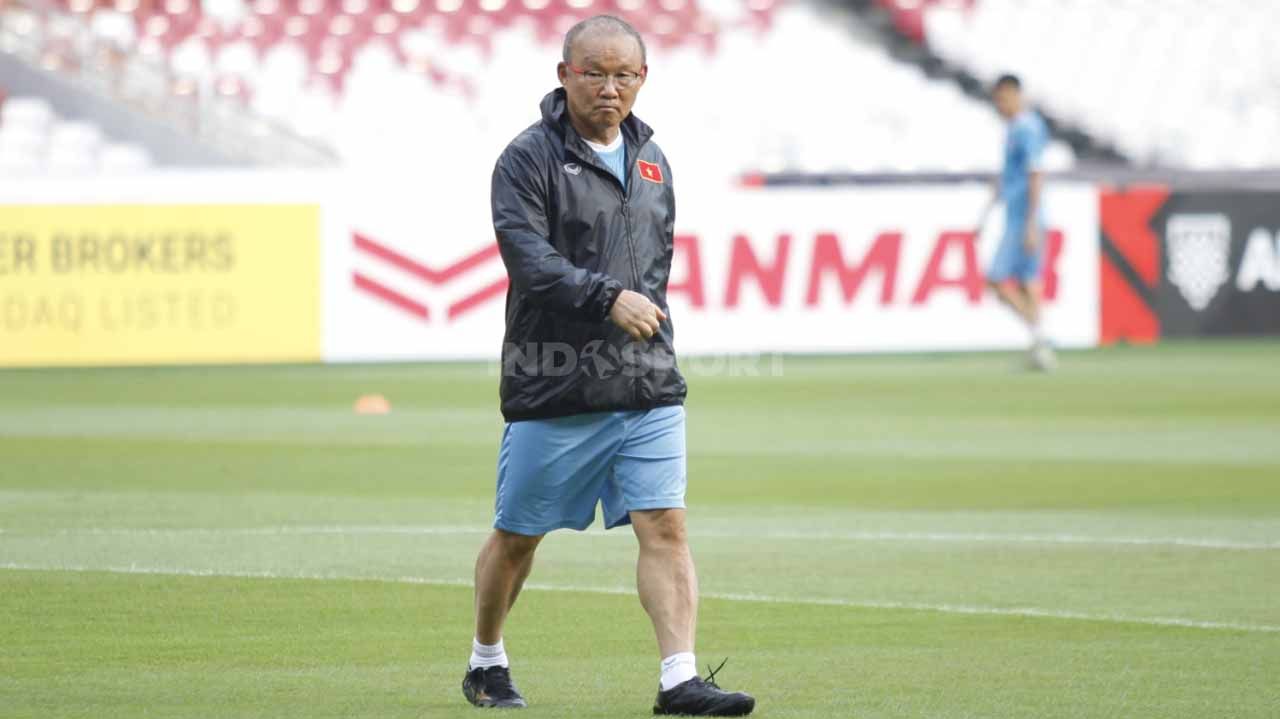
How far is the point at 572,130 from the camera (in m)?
6.12

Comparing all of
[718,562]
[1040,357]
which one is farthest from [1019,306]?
[718,562]

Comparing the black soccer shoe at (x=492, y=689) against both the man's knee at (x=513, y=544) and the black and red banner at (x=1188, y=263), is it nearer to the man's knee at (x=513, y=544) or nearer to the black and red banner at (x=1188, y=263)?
the man's knee at (x=513, y=544)

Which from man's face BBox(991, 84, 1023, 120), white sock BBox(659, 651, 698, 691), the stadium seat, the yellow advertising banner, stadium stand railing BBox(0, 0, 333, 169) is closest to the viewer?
white sock BBox(659, 651, 698, 691)

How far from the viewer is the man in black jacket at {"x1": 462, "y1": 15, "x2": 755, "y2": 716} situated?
19.7ft

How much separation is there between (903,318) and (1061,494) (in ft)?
36.2

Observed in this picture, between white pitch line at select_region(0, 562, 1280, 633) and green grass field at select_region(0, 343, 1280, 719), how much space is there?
0.08 ft

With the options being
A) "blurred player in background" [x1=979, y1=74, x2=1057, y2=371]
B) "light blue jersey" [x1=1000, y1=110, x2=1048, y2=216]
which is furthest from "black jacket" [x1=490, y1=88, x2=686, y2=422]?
"light blue jersey" [x1=1000, y1=110, x2=1048, y2=216]

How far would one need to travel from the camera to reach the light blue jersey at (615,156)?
611 cm

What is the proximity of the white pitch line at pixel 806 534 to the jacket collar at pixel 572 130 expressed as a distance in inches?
165

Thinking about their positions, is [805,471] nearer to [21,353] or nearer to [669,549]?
[669,549]

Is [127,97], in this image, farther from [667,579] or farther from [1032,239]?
[667,579]

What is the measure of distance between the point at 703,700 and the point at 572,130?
60.0 inches

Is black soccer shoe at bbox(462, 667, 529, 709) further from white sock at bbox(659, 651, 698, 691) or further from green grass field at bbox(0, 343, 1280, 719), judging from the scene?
white sock at bbox(659, 651, 698, 691)

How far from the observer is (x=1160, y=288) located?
23422 mm
